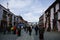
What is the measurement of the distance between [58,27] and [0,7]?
21.4 metres

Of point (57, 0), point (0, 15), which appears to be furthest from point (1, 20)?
point (57, 0)

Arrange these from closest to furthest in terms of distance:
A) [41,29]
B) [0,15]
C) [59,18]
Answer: [41,29] → [59,18] → [0,15]

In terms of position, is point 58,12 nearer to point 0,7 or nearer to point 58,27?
point 58,27

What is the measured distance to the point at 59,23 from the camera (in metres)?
47.1

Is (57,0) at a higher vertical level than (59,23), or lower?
higher

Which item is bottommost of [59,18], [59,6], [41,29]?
[41,29]

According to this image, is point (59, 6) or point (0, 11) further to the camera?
point (0, 11)

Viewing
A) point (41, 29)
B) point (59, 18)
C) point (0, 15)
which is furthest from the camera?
point (0, 15)

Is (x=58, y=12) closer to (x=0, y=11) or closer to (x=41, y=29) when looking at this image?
(x=0, y=11)

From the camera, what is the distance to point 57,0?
48.8 meters

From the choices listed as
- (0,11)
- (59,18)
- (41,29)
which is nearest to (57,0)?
(59,18)

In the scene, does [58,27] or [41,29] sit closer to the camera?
[41,29]

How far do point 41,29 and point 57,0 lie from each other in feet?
109

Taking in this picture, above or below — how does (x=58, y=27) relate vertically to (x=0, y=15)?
below
